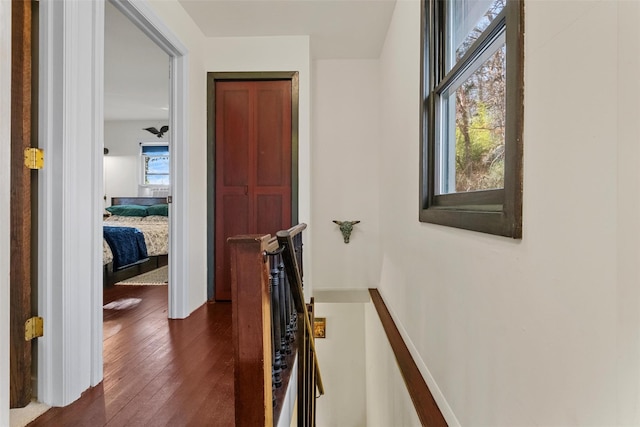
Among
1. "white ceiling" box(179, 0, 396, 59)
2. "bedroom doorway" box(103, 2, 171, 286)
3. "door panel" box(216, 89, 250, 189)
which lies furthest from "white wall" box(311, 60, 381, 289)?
"bedroom doorway" box(103, 2, 171, 286)

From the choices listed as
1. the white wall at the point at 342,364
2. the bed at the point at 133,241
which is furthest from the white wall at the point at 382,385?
the bed at the point at 133,241

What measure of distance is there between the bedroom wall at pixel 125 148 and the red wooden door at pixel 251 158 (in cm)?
438

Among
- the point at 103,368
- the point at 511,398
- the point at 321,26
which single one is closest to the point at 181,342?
the point at 103,368

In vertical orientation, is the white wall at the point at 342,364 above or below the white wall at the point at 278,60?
below

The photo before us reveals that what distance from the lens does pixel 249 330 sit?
1247 mm

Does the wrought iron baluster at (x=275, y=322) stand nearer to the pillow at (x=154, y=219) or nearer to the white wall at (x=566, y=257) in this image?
the white wall at (x=566, y=257)

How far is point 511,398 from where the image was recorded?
3.61 ft

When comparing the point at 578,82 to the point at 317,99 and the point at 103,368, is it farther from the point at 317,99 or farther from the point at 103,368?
the point at 317,99

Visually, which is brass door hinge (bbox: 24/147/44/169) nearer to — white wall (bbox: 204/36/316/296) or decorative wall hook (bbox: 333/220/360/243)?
white wall (bbox: 204/36/316/296)

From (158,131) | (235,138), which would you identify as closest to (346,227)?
(235,138)

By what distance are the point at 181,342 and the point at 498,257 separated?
2.00 metres

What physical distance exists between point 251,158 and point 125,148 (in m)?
4.99

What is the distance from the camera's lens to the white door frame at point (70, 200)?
1.52 m

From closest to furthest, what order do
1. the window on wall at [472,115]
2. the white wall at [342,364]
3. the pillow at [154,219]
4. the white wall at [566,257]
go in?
the white wall at [566,257] < the window on wall at [472,115] < the white wall at [342,364] < the pillow at [154,219]
